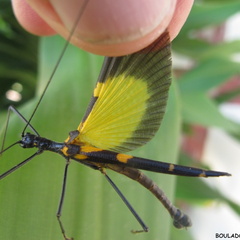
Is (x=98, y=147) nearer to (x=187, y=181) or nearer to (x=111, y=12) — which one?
(x=111, y=12)

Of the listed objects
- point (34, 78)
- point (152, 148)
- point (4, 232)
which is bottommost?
point (4, 232)

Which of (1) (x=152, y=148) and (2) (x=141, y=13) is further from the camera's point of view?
(1) (x=152, y=148)

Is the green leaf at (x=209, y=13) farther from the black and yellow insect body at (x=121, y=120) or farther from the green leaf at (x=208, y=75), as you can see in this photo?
the black and yellow insect body at (x=121, y=120)

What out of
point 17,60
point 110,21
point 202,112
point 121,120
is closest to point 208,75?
point 202,112

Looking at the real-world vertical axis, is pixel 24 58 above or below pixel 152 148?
above

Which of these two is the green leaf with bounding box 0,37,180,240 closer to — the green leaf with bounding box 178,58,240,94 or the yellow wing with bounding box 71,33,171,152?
the yellow wing with bounding box 71,33,171,152

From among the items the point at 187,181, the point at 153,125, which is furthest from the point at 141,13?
the point at 187,181

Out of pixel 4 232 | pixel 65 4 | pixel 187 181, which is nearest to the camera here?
pixel 65 4

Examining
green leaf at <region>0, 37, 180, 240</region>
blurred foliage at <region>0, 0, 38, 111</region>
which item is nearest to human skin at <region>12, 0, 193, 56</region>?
green leaf at <region>0, 37, 180, 240</region>
